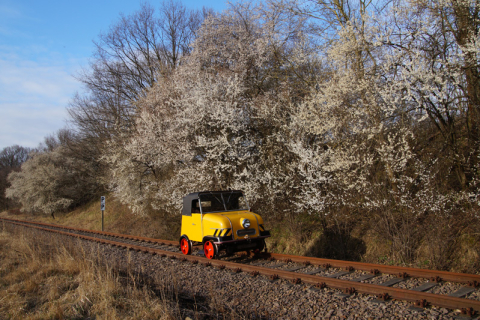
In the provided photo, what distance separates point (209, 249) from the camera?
27.3ft

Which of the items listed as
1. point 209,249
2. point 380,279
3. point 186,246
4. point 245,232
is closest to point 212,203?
point 209,249

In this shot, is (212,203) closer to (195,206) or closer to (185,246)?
(195,206)

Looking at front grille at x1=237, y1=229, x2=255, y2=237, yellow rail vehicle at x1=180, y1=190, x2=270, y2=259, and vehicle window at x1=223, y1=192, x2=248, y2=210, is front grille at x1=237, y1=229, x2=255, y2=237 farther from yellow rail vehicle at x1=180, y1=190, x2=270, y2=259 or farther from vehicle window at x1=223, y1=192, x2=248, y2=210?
vehicle window at x1=223, y1=192, x2=248, y2=210

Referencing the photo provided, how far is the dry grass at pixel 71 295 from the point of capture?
4.88 meters

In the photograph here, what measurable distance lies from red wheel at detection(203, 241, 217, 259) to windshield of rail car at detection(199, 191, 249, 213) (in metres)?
0.95

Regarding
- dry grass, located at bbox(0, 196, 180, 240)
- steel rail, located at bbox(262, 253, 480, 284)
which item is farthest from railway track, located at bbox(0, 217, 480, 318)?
dry grass, located at bbox(0, 196, 180, 240)

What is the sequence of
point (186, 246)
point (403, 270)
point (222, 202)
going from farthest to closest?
point (186, 246), point (222, 202), point (403, 270)

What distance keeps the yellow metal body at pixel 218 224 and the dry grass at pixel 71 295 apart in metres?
2.33

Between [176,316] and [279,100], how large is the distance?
10.0 m

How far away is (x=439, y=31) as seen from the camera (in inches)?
339

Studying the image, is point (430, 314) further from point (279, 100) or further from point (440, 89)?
point (279, 100)

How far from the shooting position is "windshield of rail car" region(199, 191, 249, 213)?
348 inches

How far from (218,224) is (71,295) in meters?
3.52

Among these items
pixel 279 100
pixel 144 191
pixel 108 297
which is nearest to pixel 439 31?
pixel 279 100
